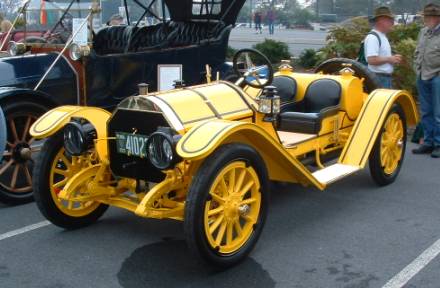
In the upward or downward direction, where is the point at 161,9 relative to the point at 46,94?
upward

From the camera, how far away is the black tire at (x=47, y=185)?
4.02 metres

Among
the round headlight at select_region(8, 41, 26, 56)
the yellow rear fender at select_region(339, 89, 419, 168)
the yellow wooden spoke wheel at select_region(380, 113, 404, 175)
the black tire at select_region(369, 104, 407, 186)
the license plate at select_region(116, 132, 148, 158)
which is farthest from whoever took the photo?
the round headlight at select_region(8, 41, 26, 56)

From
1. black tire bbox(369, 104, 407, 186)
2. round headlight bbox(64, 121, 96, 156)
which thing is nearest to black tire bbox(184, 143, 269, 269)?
round headlight bbox(64, 121, 96, 156)

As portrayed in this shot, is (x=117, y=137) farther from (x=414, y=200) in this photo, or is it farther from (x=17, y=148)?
(x=414, y=200)

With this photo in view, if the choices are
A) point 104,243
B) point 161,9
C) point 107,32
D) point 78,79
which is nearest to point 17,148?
point 78,79

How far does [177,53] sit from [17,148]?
2204mm

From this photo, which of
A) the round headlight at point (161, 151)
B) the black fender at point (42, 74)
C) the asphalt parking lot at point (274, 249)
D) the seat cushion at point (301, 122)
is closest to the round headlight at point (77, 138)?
the round headlight at point (161, 151)

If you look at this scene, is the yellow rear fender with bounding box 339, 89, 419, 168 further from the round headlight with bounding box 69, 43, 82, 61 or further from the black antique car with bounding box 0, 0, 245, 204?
the round headlight with bounding box 69, 43, 82, 61

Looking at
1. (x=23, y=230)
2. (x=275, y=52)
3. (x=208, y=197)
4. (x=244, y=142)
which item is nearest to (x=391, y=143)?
(x=244, y=142)

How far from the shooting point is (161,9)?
25.2 ft

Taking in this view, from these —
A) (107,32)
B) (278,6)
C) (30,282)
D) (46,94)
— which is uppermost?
(278,6)

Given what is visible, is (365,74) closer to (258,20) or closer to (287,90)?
(287,90)

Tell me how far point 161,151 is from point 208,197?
1.36ft

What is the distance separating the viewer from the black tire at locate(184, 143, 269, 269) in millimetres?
3287
